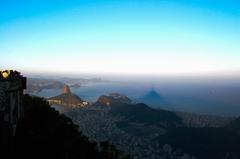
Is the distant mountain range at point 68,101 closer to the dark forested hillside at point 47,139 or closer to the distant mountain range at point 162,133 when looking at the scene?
the distant mountain range at point 162,133

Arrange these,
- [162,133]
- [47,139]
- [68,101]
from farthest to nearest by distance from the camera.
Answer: [68,101] → [162,133] → [47,139]

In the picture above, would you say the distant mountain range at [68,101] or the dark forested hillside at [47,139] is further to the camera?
the distant mountain range at [68,101]

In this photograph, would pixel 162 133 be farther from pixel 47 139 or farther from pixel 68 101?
pixel 47 139

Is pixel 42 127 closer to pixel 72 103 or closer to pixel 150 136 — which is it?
pixel 150 136

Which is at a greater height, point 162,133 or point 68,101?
point 68,101

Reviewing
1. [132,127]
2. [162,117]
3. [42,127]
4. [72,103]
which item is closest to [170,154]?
[132,127]

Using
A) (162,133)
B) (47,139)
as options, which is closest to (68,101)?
(162,133)

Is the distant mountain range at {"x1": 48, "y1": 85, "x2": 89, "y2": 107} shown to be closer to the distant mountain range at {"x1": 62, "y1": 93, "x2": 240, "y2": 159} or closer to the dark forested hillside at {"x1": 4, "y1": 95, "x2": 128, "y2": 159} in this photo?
the distant mountain range at {"x1": 62, "y1": 93, "x2": 240, "y2": 159}

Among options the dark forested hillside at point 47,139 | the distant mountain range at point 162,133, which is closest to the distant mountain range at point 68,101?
the distant mountain range at point 162,133
